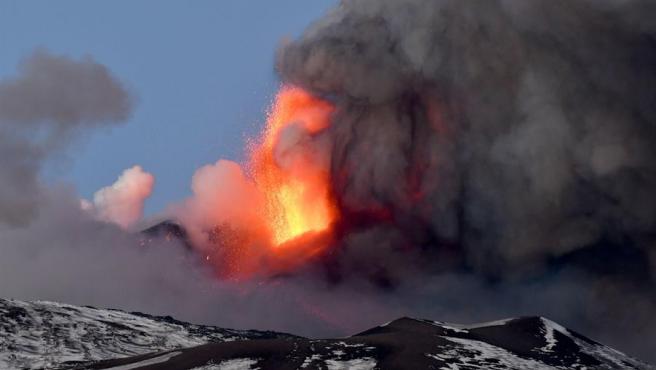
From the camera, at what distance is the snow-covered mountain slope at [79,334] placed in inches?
5531

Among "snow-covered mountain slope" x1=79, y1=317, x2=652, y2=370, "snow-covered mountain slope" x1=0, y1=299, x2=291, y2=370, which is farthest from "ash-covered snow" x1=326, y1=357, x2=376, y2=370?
"snow-covered mountain slope" x1=0, y1=299, x2=291, y2=370

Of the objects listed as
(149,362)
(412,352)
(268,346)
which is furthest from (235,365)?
(412,352)

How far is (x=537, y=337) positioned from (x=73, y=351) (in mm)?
73660

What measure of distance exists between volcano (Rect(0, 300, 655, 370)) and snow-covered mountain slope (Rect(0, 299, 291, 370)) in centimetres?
17

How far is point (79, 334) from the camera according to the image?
15650 centimetres

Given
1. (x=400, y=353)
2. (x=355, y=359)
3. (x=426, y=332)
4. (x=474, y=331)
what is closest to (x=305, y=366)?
(x=355, y=359)

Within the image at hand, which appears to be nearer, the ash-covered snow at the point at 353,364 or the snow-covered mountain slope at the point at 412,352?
the ash-covered snow at the point at 353,364

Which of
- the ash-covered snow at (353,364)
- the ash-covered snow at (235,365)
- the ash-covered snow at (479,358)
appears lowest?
the ash-covered snow at (235,365)

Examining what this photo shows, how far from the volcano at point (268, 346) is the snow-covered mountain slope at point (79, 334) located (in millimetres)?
170

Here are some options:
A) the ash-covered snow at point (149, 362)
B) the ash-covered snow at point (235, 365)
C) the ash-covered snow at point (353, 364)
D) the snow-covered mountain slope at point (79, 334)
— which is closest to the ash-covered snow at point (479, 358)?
the ash-covered snow at point (353, 364)

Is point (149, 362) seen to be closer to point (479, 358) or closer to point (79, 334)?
point (479, 358)

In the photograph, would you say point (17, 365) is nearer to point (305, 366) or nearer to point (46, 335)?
point (46, 335)

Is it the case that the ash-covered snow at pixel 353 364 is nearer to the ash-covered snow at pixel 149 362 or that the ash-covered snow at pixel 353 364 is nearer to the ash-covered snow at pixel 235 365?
the ash-covered snow at pixel 235 365

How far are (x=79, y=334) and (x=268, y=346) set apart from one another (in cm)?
6002
